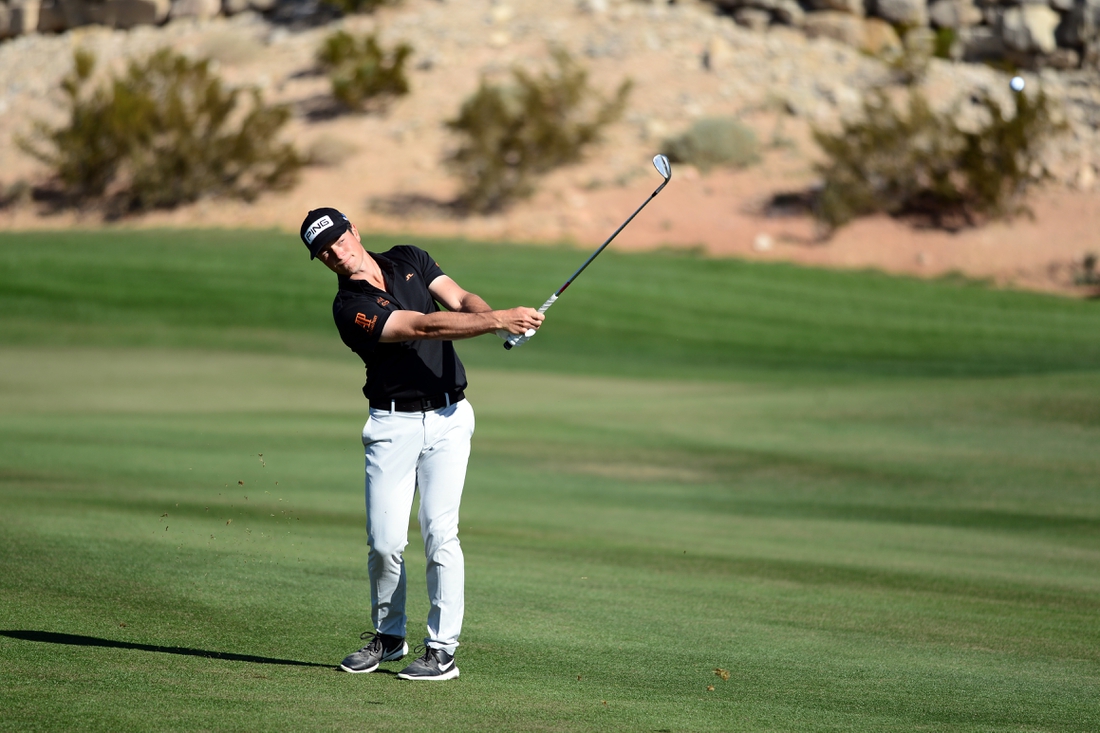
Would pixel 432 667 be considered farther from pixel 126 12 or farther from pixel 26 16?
pixel 26 16

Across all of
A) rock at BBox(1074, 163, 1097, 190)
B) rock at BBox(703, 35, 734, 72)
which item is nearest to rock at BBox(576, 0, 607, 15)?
rock at BBox(703, 35, 734, 72)

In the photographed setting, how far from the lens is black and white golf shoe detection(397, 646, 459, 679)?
6430 millimetres

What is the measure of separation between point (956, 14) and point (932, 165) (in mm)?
13392

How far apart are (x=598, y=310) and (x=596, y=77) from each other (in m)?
19.9

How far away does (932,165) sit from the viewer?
4103cm

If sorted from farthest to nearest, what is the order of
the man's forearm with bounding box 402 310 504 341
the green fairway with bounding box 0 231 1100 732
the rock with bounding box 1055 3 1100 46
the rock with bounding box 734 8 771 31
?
1. the rock with bounding box 734 8 771 31
2. the rock with bounding box 1055 3 1100 46
3. the green fairway with bounding box 0 231 1100 732
4. the man's forearm with bounding box 402 310 504 341

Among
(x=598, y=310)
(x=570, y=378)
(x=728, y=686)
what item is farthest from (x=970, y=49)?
(x=728, y=686)

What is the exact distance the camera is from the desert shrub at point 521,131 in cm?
4341

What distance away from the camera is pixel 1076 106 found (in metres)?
46.5

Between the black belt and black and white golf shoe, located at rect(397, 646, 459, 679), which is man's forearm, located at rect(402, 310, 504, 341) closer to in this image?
the black belt

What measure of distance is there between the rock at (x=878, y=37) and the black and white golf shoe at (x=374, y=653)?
157ft

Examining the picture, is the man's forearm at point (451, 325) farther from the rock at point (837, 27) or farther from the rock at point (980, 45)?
the rock at point (980, 45)

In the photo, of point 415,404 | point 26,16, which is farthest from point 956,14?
point 415,404

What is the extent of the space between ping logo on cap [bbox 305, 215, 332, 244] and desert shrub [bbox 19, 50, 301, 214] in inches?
1549
